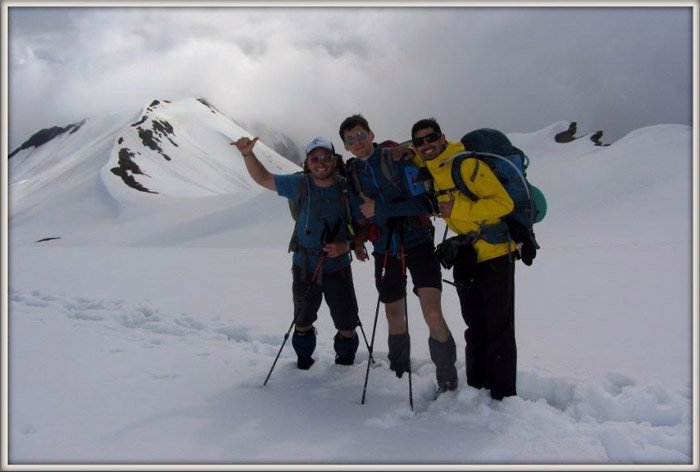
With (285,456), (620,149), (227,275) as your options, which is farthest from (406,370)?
(620,149)

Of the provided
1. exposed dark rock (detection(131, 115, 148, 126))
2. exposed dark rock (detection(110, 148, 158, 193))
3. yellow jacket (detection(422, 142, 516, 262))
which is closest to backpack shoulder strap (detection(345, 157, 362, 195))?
yellow jacket (detection(422, 142, 516, 262))

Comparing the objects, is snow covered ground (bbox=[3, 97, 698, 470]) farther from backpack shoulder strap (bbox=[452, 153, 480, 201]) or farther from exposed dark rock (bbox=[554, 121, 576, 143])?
exposed dark rock (bbox=[554, 121, 576, 143])

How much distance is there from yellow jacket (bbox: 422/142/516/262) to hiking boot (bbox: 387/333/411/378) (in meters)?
1.37

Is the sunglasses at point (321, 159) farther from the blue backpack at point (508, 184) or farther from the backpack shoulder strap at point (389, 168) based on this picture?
the blue backpack at point (508, 184)

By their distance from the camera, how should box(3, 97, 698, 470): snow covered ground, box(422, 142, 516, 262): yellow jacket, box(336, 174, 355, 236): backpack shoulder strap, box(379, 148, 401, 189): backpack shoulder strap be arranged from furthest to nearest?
box(336, 174, 355, 236): backpack shoulder strap, box(379, 148, 401, 189): backpack shoulder strap, box(422, 142, 516, 262): yellow jacket, box(3, 97, 698, 470): snow covered ground

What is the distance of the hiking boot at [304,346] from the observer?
547cm

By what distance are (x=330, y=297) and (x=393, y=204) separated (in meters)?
1.25

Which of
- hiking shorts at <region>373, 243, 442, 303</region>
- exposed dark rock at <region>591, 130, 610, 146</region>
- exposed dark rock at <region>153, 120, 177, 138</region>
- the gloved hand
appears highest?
exposed dark rock at <region>153, 120, 177, 138</region>

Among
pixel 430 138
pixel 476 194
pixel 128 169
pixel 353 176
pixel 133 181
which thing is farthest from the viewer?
pixel 128 169

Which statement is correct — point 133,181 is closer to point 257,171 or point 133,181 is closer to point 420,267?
point 257,171

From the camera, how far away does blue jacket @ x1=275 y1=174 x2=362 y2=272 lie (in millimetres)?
5062

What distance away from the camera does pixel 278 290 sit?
9422mm

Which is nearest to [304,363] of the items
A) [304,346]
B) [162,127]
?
[304,346]

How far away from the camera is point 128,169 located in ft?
201
